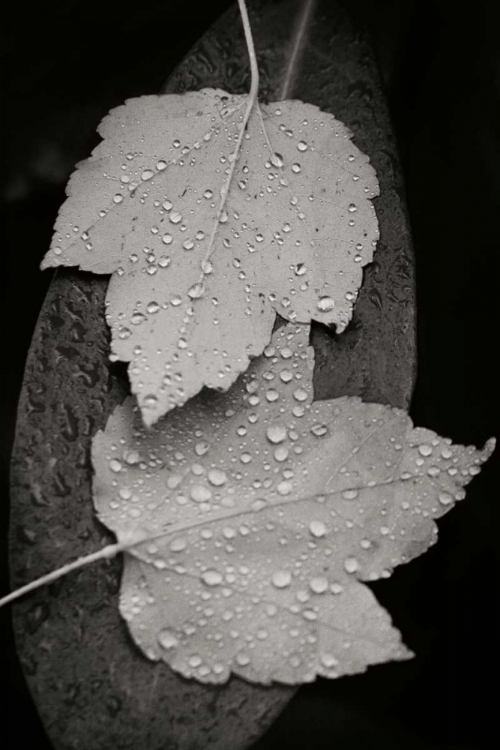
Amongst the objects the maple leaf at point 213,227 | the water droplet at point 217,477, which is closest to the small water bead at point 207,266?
the maple leaf at point 213,227

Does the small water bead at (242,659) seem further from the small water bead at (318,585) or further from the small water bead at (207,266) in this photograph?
the small water bead at (207,266)

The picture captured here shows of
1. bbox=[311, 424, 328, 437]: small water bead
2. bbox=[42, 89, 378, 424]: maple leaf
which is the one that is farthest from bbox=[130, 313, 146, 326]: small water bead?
bbox=[311, 424, 328, 437]: small water bead

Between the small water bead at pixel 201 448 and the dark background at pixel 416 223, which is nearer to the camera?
the small water bead at pixel 201 448

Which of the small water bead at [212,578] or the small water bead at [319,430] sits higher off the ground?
the small water bead at [319,430]

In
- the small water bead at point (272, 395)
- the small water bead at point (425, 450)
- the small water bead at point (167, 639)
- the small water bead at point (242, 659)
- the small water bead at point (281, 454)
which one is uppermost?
the small water bead at point (272, 395)

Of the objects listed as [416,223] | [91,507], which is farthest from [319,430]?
[416,223]

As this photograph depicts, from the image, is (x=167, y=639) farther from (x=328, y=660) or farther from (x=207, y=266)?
(x=207, y=266)

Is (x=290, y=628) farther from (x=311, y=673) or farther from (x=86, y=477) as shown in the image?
(x=86, y=477)
